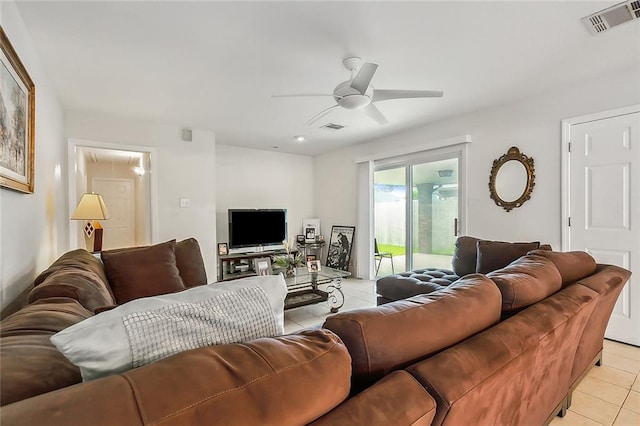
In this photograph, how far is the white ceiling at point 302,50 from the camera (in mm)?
1882

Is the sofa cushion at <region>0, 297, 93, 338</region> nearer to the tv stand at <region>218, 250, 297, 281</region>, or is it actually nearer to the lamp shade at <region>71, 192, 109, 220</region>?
the lamp shade at <region>71, 192, 109, 220</region>

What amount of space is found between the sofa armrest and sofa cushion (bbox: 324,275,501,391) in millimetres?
95

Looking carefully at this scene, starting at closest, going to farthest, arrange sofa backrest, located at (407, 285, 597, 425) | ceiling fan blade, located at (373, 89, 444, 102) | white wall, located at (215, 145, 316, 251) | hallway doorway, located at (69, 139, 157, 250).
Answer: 1. sofa backrest, located at (407, 285, 597, 425)
2. ceiling fan blade, located at (373, 89, 444, 102)
3. white wall, located at (215, 145, 316, 251)
4. hallway doorway, located at (69, 139, 157, 250)

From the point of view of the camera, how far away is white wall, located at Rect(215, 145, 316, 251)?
543 centimetres

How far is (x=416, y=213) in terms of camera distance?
4.61m

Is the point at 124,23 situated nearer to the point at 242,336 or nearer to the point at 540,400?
the point at 242,336

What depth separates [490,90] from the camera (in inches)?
122

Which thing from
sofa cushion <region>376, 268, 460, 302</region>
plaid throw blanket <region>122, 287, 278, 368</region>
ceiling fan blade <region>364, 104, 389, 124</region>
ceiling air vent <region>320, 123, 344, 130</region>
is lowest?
sofa cushion <region>376, 268, 460, 302</region>

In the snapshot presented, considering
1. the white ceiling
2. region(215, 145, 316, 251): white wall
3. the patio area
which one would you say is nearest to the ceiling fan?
the white ceiling

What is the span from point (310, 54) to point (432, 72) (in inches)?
44.1

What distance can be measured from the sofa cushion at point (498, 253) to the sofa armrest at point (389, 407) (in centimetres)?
248

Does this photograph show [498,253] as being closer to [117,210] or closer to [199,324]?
[199,324]

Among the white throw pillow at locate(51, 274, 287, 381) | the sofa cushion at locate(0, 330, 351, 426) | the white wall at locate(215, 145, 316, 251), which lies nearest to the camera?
the sofa cushion at locate(0, 330, 351, 426)

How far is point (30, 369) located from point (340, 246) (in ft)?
17.4
